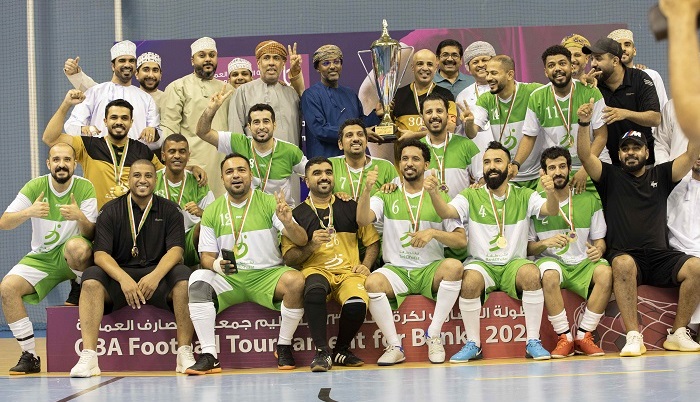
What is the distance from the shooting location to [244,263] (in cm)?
689

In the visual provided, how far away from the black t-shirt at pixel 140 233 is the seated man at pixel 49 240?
0.59ft

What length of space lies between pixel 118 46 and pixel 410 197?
3031 millimetres

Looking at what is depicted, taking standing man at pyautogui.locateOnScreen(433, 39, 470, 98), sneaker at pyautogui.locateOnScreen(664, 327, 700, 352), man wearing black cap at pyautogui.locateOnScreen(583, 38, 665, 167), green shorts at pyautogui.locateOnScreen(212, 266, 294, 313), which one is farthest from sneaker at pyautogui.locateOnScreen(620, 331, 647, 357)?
standing man at pyautogui.locateOnScreen(433, 39, 470, 98)

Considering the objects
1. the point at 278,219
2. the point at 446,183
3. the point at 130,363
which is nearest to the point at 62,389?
the point at 130,363

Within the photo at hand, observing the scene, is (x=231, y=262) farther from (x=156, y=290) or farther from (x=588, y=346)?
(x=588, y=346)

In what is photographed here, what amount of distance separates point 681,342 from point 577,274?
873mm

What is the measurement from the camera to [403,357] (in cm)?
685

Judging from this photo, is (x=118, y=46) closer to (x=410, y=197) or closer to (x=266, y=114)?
(x=266, y=114)

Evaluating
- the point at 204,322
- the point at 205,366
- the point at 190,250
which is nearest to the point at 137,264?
the point at 190,250

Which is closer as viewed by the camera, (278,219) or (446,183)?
(278,219)

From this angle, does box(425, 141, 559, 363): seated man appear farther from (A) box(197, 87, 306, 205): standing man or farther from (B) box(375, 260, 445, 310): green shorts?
(A) box(197, 87, 306, 205): standing man

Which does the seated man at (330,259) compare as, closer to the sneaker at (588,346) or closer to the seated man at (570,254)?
the seated man at (570,254)

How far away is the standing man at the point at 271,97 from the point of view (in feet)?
27.3

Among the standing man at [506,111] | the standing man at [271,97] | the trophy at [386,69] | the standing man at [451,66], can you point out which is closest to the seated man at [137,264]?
the standing man at [271,97]
